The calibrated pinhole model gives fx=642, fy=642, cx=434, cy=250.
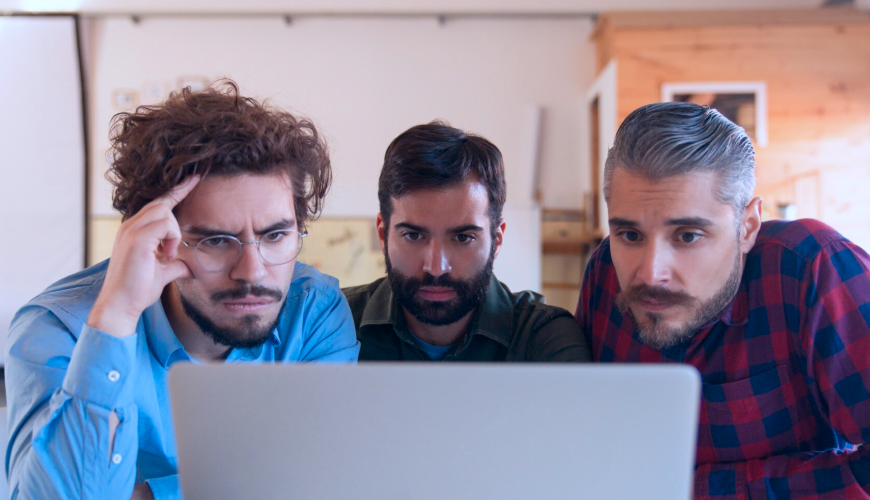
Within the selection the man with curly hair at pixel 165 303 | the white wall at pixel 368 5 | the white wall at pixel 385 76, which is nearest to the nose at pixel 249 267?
the man with curly hair at pixel 165 303

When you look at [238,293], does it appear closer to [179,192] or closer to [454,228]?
[179,192]

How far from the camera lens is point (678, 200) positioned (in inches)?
43.4

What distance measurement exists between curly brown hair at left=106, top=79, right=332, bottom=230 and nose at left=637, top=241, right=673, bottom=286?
695mm

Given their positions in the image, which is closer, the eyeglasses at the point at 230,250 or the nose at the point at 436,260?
the eyeglasses at the point at 230,250

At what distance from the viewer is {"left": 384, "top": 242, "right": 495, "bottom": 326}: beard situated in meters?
1.45

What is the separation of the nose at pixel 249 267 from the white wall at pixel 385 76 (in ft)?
9.20

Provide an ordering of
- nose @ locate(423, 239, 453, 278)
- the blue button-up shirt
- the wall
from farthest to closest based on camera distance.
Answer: the wall < nose @ locate(423, 239, 453, 278) < the blue button-up shirt

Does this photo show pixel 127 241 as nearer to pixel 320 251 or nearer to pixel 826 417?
pixel 826 417

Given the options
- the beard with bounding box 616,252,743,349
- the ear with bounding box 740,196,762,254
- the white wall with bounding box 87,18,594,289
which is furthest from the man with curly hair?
the white wall with bounding box 87,18,594,289

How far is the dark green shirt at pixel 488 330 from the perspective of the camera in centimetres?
145

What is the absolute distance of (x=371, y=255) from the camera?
12.8 feet

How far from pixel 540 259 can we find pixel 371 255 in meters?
1.02

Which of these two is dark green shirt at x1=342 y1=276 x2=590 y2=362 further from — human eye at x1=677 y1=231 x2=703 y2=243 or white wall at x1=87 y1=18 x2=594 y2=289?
white wall at x1=87 y1=18 x2=594 y2=289

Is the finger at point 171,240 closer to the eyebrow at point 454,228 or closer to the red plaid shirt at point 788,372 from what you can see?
the eyebrow at point 454,228
